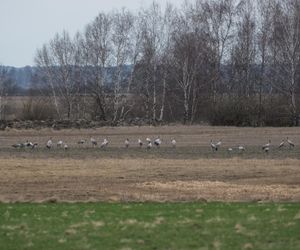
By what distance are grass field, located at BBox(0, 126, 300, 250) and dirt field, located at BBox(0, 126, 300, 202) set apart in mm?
37

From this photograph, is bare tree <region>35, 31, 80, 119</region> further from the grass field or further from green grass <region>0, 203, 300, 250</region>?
green grass <region>0, 203, 300, 250</region>

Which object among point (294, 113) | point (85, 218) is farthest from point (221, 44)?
point (85, 218)

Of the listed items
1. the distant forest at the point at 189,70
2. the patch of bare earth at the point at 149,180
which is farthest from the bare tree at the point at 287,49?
the patch of bare earth at the point at 149,180

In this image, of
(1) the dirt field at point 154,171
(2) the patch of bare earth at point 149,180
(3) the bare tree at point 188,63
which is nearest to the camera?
(2) the patch of bare earth at point 149,180

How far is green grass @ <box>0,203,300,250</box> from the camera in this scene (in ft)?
30.4

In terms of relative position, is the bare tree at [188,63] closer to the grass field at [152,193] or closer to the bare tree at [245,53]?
the bare tree at [245,53]

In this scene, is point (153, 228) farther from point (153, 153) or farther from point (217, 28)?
point (217, 28)

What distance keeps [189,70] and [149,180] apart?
35851 millimetres

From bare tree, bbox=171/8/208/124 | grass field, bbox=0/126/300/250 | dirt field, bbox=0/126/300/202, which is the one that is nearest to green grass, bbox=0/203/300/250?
grass field, bbox=0/126/300/250

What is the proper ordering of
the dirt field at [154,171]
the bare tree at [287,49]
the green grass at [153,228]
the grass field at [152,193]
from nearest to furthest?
the green grass at [153,228] < the grass field at [152,193] < the dirt field at [154,171] < the bare tree at [287,49]

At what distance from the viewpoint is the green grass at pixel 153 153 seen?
33625 millimetres

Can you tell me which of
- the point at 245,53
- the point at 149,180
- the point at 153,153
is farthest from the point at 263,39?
the point at 149,180

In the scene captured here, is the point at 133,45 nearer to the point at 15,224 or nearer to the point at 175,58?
the point at 175,58

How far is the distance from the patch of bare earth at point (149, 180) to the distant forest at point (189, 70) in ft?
83.4
